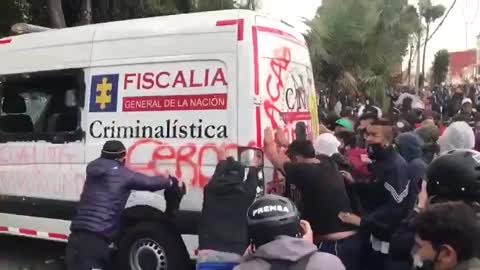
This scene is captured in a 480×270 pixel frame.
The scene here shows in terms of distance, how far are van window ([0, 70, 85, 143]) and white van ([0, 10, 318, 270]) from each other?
1 centimetres

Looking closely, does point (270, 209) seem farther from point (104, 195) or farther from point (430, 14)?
point (430, 14)

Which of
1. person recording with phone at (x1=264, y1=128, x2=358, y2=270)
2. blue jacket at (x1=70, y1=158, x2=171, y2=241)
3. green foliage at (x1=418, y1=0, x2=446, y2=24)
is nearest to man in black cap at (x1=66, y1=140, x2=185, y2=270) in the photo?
blue jacket at (x1=70, y1=158, x2=171, y2=241)

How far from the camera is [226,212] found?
157 inches

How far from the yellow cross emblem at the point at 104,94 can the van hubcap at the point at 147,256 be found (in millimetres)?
1331

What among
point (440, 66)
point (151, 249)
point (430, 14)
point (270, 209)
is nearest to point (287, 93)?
point (151, 249)

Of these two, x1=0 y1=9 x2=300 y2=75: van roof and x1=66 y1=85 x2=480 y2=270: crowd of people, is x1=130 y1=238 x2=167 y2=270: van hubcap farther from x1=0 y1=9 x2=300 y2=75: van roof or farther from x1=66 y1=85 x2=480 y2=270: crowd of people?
x1=0 y1=9 x2=300 y2=75: van roof

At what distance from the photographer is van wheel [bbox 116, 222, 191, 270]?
5422mm

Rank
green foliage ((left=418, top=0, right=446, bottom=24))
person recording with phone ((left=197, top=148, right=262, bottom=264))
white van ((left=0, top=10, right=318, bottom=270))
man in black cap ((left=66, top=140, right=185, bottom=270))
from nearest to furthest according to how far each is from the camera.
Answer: person recording with phone ((left=197, top=148, right=262, bottom=264)) → man in black cap ((left=66, top=140, right=185, bottom=270)) → white van ((left=0, top=10, right=318, bottom=270)) → green foliage ((left=418, top=0, right=446, bottom=24))

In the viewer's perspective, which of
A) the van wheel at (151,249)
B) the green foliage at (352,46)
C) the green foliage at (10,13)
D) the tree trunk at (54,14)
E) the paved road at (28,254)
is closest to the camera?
the van wheel at (151,249)

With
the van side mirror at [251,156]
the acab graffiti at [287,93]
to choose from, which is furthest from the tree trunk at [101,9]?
the van side mirror at [251,156]

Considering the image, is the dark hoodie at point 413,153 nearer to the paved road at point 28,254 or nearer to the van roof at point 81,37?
the van roof at point 81,37

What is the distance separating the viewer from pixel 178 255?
17.7 feet

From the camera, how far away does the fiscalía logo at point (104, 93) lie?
5836 mm

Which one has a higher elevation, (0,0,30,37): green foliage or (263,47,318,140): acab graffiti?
(0,0,30,37): green foliage
